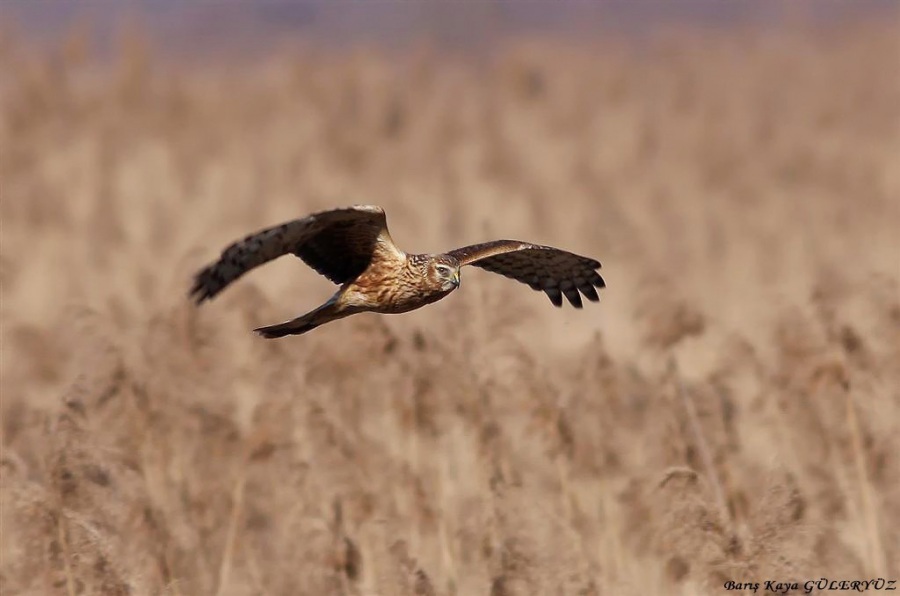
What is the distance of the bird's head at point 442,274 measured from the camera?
25.9ft

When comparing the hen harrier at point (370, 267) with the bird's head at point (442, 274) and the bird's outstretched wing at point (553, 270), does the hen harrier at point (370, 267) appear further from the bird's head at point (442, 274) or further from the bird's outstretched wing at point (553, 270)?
the bird's outstretched wing at point (553, 270)

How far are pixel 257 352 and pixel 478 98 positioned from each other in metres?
18.6

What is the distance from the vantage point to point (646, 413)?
993 cm

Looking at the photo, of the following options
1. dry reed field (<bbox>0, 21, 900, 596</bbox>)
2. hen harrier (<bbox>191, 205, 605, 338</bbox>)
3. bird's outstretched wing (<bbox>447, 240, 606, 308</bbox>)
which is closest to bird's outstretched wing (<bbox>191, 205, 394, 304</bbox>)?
hen harrier (<bbox>191, 205, 605, 338</bbox>)

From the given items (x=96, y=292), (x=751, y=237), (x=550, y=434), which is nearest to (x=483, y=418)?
(x=550, y=434)

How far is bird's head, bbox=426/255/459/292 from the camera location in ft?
25.9

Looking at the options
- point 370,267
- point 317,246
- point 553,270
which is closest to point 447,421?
A: point 553,270

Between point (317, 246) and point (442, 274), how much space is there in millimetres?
628

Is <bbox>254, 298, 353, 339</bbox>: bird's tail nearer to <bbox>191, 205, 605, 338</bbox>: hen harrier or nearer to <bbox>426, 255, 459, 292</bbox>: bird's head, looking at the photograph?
<bbox>191, 205, 605, 338</bbox>: hen harrier

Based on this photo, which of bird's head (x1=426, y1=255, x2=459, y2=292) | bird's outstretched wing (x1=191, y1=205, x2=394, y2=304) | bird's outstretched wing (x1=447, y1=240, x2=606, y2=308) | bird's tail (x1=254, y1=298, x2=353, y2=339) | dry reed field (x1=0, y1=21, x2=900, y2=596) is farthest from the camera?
bird's outstretched wing (x1=447, y1=240, x2=606, y2=308)

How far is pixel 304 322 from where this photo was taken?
304 inches

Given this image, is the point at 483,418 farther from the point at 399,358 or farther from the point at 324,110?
the point at 324,110

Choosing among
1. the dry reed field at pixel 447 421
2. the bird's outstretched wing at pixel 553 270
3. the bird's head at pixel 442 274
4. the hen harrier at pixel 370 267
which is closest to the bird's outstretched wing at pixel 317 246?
the hen harrier at pixel 370 267

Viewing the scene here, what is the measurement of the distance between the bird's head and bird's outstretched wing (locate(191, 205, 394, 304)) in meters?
0.19
